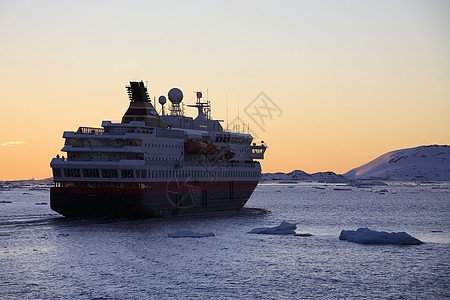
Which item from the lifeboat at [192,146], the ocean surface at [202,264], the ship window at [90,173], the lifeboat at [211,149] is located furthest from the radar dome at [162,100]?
the ocean surface at [202,264]

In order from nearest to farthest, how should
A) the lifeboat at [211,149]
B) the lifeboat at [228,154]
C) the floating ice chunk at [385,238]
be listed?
the floating ice chunk at [385,238], the lifeboat at [211,149], the lifeboat at [228,154]

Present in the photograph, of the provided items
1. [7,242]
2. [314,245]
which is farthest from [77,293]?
[314,245]

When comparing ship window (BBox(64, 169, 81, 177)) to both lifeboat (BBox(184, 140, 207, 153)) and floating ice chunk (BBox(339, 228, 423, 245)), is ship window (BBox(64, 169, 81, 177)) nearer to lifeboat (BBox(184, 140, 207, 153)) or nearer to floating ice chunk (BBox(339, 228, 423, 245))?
lifeboat (BBox(184, 140, 207, 153))

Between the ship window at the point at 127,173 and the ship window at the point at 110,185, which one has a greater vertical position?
the ship window at the point at 127,173

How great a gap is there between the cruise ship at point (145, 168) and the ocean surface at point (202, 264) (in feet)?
8.65

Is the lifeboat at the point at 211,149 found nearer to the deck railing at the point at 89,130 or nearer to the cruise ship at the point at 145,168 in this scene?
the cruise ship at the point at 145,168

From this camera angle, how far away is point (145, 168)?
72.5 metres

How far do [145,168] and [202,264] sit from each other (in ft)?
85.5

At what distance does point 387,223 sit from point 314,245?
27341 mm

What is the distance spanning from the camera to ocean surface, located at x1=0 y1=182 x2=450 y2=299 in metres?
39.8

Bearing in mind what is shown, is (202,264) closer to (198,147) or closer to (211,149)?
(198,147)

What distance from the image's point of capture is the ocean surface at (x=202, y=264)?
39.8 m

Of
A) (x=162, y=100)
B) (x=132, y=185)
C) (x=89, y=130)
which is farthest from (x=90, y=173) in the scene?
(x=162, y=100)

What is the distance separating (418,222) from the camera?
84.1 metres
